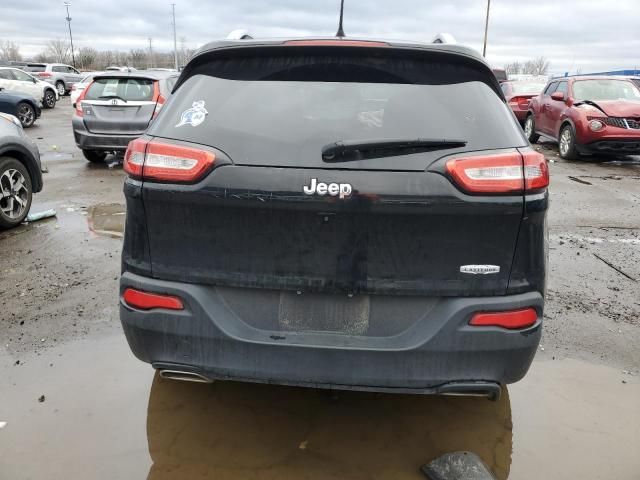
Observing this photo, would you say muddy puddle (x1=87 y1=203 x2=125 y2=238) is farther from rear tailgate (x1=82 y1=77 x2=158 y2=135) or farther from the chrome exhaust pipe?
the chrome exhaust pipe

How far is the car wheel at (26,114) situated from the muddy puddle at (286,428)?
1536cm

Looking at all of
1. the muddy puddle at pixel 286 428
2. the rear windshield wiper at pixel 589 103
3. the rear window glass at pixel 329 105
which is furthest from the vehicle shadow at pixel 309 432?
the rear windshield wiper at pixel 589 103

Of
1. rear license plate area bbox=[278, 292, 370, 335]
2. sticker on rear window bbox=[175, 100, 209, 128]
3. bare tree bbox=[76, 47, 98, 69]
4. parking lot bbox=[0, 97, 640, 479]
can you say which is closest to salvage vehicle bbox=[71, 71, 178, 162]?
parking lot bbox=[0, 97, 640, 479]

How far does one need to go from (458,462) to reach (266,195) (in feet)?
4.72

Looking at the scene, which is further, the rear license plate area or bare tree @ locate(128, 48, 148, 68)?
bare tree @ locate(128, 48, 148, 68)

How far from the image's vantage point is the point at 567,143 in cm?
1179

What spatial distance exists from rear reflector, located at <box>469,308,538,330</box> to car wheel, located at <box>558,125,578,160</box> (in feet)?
34.3

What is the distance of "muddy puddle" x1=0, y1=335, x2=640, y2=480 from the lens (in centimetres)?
245

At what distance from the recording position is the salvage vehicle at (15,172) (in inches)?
226

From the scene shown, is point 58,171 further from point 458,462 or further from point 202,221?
point 458,462

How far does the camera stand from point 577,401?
300cm

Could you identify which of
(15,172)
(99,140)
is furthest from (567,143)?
(15,172)

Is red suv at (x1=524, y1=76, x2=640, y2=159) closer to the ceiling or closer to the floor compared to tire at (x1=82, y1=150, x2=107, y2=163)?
closer to the ceiling

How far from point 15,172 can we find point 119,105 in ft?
12.5
